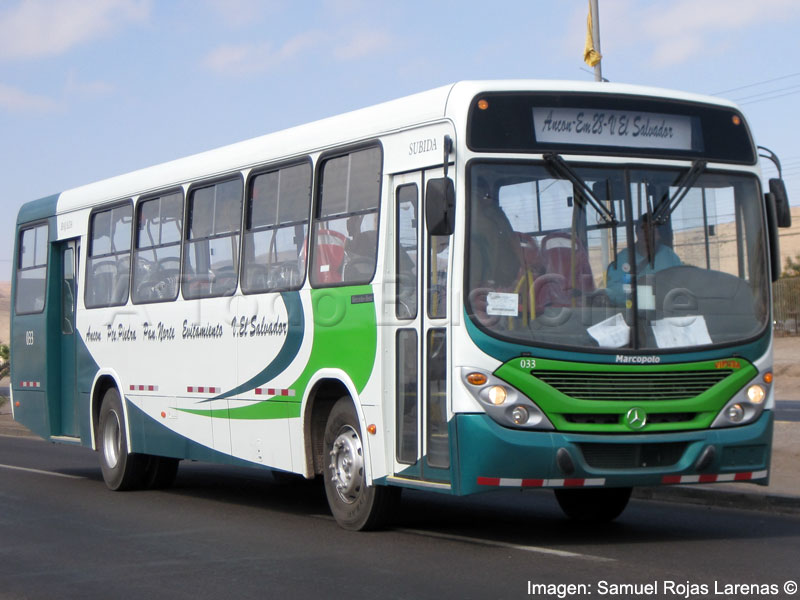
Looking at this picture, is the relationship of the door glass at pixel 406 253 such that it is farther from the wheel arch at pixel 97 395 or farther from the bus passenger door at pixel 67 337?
the bus passenger door at pixel 67 337

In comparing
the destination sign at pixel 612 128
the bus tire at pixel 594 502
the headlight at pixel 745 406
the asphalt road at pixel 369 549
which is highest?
the destination sign at pixel 612 128

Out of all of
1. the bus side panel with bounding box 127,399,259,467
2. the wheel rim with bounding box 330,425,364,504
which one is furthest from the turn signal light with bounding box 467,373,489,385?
the bus side panel with bounding box 127,399,259,467

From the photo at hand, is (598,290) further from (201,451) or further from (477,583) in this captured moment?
(201,451)

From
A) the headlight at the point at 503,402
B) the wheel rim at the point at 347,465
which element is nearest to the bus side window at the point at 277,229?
the wheel rim at the point at 347,465

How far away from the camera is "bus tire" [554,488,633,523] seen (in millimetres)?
10531

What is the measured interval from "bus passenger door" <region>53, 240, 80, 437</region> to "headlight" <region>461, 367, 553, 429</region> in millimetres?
7994

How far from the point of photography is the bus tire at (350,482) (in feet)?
Result: 32.5

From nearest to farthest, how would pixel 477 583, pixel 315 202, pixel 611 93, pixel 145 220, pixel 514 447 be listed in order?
pixel 477 583 → pixel 514 447 → pixel 611 93 → pixel 315 202 → pixel 145 220

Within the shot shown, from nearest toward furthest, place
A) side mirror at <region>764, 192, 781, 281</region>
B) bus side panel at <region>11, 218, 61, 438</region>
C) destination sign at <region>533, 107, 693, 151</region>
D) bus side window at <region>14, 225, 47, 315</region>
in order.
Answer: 1. destination sign at <region>533, 107, 693, 151</region>
2. side mirror at <region>764, 192, 781, 281</region>
3. bus side panel at <region>11, 218, 61, 438</region>
4. bus side window at <region>14, 225, 47, 315</region>

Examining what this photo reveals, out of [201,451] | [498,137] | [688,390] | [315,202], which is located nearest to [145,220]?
[201,451]

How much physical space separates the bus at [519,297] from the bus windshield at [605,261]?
0.01m

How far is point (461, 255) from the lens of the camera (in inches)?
345

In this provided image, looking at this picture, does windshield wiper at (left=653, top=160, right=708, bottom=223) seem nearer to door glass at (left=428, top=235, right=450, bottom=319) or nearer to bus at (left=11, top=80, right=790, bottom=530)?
bus at (left=11, top=80, right=790, bottom=530)

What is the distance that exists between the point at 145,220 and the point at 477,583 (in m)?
7.51
